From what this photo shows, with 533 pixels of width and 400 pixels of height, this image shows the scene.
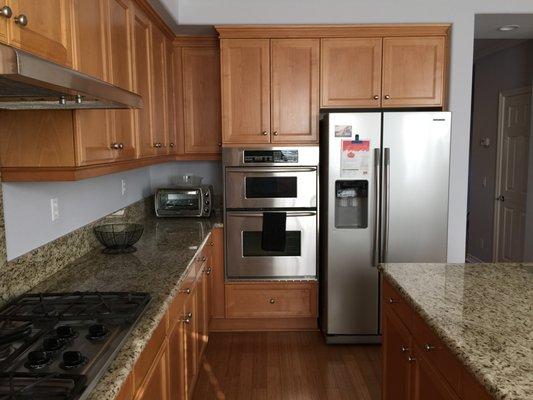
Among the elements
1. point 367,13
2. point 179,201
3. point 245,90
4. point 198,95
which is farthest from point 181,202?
point 367,13

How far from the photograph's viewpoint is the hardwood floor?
9.41 ft

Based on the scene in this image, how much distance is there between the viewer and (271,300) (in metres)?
3.70

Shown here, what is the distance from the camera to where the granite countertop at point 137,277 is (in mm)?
1331

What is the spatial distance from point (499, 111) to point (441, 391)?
4468 millimetres

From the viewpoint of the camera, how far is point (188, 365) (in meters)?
2.46

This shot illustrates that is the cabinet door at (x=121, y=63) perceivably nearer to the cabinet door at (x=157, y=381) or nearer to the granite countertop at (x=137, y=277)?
the granite countertop at (x=137, y=277)

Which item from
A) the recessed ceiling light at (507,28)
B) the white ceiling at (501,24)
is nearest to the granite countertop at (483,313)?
the white ceiling at (501,24)

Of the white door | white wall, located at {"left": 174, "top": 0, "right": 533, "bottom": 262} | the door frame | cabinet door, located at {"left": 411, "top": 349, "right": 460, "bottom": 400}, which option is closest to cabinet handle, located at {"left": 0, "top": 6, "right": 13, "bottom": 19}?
cabinet door, located at {"left": 411, "top": 349, "right": 460, "bottom": 400}

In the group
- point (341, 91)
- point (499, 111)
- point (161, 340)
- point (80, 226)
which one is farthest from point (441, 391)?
point (499, 111)

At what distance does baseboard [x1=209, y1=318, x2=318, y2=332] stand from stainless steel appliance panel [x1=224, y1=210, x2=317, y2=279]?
36 centimetres

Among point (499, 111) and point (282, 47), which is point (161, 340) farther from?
point (499, 111)

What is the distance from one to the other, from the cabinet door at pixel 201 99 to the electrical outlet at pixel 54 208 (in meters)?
1.70

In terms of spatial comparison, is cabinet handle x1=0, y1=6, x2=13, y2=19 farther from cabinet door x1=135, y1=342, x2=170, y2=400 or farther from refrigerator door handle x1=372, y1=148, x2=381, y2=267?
refrigerator door handle x1=372, y1=148, x2=381, y2=267

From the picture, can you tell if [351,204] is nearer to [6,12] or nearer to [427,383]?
[427,383]
